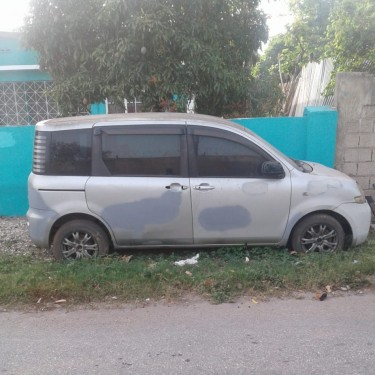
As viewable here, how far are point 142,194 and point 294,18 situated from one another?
40.4 feet

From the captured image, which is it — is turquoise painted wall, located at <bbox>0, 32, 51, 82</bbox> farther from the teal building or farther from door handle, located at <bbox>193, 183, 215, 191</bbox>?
door handle, located at <bbox>193, 183, 215, 191</bbox>

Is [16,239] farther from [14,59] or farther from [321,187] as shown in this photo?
[14,59]

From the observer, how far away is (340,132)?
7.05 metres

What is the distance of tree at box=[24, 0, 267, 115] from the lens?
6211 millimetres

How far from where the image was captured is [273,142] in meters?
7.24

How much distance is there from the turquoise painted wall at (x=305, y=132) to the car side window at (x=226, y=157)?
2.03 m

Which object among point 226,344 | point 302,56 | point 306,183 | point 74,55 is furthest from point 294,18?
point 226,344

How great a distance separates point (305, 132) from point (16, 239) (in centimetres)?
458

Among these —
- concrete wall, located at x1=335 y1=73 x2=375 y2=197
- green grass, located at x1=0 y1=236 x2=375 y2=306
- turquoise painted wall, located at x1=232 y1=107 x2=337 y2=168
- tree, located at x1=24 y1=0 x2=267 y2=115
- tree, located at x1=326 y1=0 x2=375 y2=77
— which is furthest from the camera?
tree, located at x1=326 y1=0 x2=375 y2=77

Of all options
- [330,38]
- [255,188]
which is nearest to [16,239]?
[255,188]

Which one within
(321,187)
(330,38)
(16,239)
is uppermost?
(330,38)

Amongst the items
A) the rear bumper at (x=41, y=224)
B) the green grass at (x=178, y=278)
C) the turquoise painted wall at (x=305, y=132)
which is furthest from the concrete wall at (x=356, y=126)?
the rear bumper at (x=41, y=224)

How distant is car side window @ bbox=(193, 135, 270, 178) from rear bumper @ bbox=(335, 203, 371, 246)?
41.9 inches

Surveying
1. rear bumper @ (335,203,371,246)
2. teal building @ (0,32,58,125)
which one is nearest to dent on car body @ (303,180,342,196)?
rear bumper @ (335,203,371,246)
